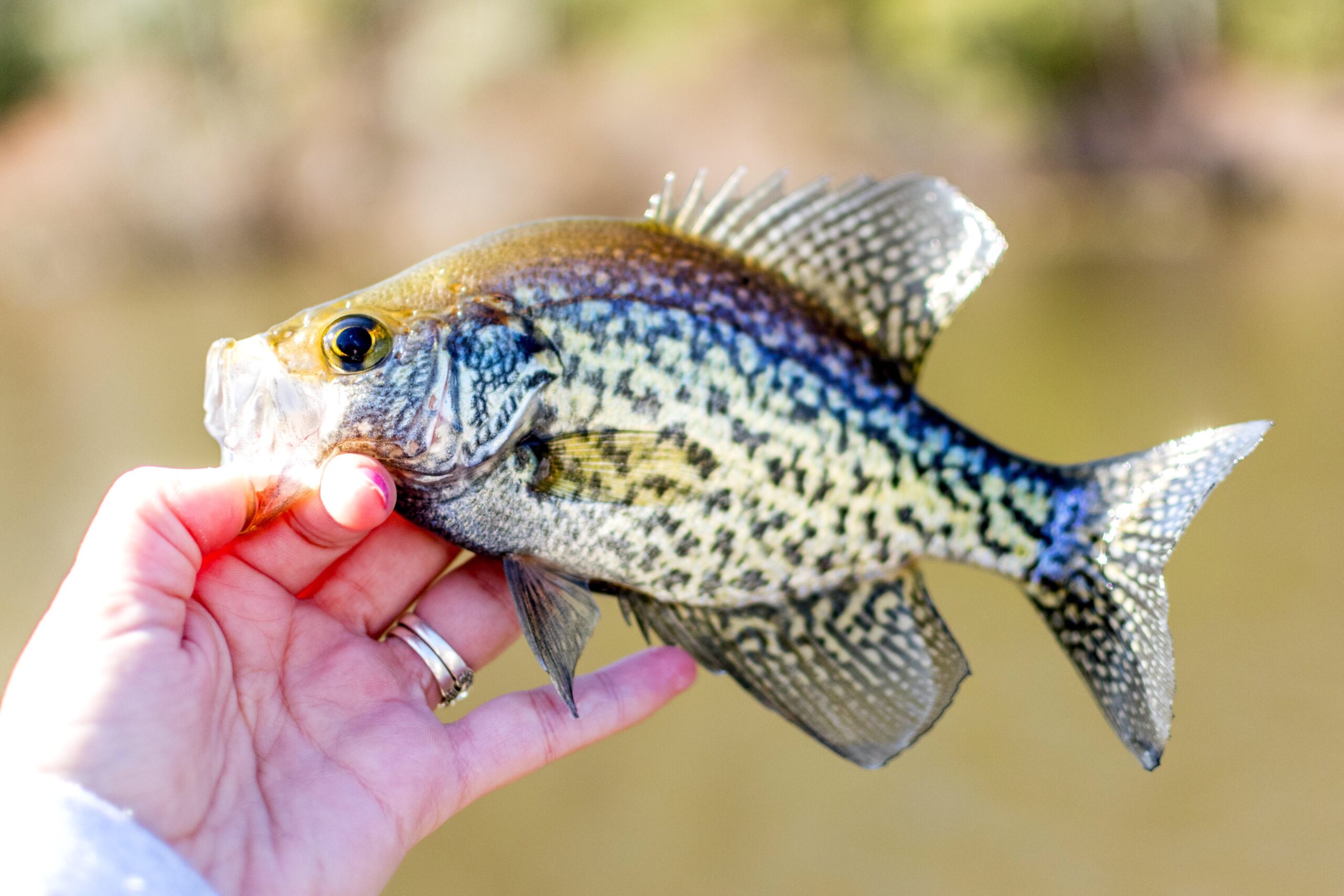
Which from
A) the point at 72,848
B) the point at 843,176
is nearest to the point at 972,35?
the point at 843,176

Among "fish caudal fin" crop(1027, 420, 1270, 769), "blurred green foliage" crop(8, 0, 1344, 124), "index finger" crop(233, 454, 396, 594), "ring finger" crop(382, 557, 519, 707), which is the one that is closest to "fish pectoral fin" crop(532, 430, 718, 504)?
"index finger" crop(233, 454, 396, 594)

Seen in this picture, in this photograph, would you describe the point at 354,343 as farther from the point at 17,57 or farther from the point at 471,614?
the point at 17,57

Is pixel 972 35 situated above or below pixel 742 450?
below

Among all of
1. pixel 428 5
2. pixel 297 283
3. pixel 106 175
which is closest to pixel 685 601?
pixel 297 283

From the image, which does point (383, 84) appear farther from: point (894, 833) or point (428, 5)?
point (894, 833)

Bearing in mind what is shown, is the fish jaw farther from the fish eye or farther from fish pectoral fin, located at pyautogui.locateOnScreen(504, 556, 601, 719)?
fish pectoral fin, located at pyautogui.locateOnScreen(504, 556, 601, 719)

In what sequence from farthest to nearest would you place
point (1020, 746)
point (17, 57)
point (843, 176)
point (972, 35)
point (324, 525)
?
point (17, 57), point (972, 35), point (843, 176), point (1020, 746), point (324, 525)

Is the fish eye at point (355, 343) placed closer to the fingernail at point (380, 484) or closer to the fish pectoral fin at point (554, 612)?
the fingernail at point (380, 484)
